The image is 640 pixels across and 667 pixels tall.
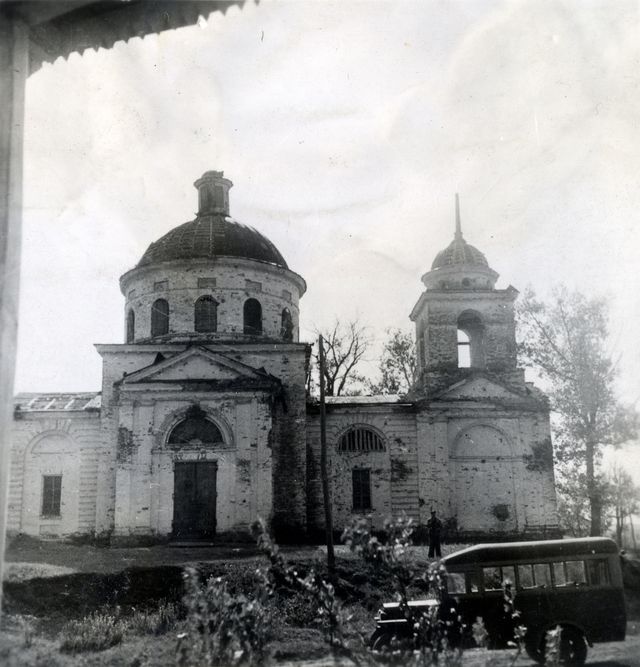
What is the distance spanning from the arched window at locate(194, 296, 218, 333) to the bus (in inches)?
608

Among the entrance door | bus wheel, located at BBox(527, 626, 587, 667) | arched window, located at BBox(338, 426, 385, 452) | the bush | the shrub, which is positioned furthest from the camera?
arched window, located at BBox(338, 426, 385, 452)

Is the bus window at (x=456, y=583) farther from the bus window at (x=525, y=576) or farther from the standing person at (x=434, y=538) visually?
the standing person at (x=434, y=538)

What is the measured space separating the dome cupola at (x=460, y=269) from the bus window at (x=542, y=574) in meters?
15.2

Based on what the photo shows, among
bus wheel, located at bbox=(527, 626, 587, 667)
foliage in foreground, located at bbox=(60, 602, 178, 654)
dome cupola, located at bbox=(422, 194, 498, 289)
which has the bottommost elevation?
bus wheel, located at bbox=(527, 626, 587, 667)

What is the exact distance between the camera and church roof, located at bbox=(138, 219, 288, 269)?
23750mm

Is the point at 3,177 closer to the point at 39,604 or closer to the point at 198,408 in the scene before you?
the point at 39,604

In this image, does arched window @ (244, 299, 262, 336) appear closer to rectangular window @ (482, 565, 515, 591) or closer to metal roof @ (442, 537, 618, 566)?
metal roof @ (442, 537, 618, 566)

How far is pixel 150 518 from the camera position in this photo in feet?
65.4

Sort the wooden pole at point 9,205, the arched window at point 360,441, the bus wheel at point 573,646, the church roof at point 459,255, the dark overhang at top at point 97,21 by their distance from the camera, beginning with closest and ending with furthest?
the wooden pole at point 9,205 < the dark overhang at top at point 97,21 < the bus wheel at point 573,646 < the arched window at point 360,441 < the church roof at point 459,255

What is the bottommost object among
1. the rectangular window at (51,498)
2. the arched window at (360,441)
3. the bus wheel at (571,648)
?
the bus wheel at (571,648)

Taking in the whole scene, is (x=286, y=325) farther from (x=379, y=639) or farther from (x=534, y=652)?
(x=534, y=652)

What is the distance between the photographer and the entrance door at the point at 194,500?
1994 centimetres

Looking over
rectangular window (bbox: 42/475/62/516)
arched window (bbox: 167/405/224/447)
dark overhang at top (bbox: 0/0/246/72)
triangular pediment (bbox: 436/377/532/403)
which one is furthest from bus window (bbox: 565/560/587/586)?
rectangular window (bbox: 42/475/62/516)

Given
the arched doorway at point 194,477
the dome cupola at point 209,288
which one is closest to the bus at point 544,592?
the arched doorway at point 194,477
